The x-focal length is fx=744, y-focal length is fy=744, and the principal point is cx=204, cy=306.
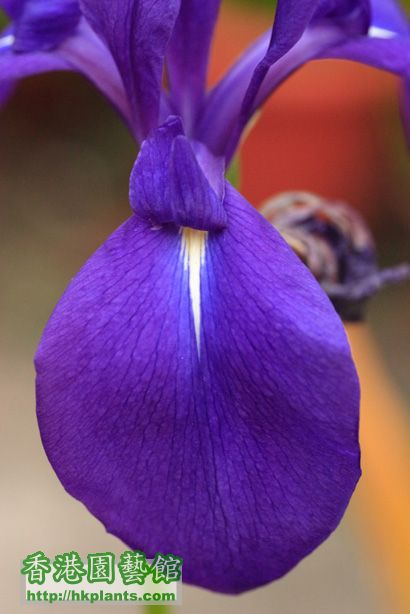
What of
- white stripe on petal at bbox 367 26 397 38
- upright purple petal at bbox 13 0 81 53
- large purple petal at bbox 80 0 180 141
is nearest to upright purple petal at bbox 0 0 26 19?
upright purple petal at bbox 13 0 81 53

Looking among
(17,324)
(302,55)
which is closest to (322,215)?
(302,55)

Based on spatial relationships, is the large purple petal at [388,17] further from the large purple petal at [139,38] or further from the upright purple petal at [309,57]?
the large purple petal at [139,38]

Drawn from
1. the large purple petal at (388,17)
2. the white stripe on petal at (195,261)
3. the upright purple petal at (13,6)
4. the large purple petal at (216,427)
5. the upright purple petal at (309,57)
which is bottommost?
the large purple petal at (216,427)

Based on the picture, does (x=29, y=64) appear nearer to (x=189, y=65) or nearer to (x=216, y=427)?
(x=189, y=65)

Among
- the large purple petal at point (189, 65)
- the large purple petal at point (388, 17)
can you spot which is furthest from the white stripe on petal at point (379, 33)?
the large purple petal at point (189, 65)

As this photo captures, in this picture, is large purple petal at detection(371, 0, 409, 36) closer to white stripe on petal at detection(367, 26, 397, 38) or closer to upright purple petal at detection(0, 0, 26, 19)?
white stripe on petal at detection(367, 26, 397, 38)
